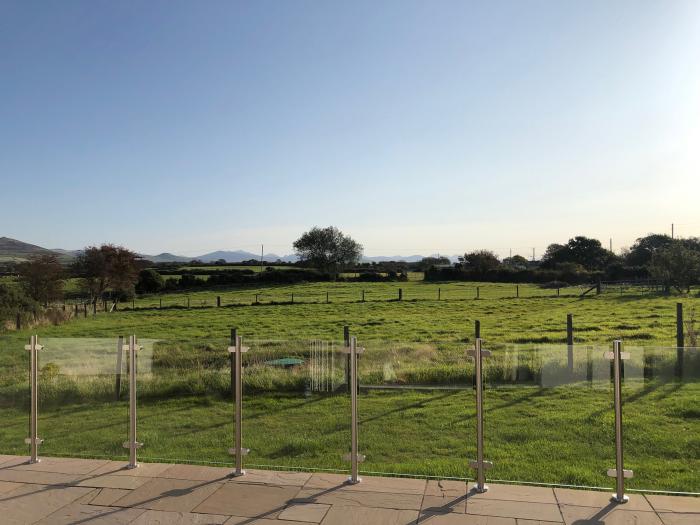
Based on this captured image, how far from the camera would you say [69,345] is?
5875mm

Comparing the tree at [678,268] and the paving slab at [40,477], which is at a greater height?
the tree at [678,268]

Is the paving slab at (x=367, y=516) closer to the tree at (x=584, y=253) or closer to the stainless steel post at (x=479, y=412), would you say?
the stainless steel post at (x=479, y=412)

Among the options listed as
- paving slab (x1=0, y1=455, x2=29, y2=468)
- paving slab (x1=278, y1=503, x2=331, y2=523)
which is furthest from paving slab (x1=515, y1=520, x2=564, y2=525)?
paving slab (x1=0, y1=455, x2=29, y2=468)

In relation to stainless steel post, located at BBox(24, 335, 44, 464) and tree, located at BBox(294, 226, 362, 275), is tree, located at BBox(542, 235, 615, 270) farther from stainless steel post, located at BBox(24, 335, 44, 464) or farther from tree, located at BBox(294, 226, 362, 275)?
stainless steel post, located at BBox(24, 335, 44, 464)

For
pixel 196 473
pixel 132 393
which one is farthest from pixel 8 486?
pixel 196 473

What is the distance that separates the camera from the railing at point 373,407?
173 inches

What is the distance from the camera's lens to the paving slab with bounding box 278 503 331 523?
3.69 meters

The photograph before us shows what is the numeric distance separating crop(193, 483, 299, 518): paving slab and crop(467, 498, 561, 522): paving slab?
1.19m

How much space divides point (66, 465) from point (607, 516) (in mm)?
3938

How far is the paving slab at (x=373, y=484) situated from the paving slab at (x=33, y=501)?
1.57 meters

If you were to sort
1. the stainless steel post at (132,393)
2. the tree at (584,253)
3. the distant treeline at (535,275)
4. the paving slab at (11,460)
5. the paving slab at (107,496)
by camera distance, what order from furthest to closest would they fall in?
the tree at (584,253) → the distant treeline at (535,275) → the stainless steel post at (132,393) → the paving slab at (11,460) → the paving slab at (107,496)

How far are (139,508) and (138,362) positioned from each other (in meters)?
1.75

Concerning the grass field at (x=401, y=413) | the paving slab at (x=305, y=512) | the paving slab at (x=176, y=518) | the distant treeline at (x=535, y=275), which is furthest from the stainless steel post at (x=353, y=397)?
the distant treeline at (x=535, y=275)

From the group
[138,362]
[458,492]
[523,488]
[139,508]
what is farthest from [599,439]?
[138,362]
